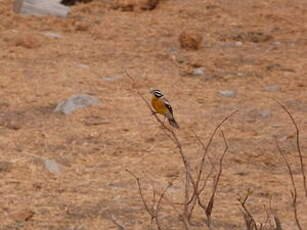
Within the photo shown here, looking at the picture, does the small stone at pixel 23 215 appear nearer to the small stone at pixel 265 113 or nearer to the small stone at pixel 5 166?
the small stone at pixel 5 166

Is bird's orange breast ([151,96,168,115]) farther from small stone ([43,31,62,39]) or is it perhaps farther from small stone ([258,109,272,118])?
small stone ([43,31,62,39])

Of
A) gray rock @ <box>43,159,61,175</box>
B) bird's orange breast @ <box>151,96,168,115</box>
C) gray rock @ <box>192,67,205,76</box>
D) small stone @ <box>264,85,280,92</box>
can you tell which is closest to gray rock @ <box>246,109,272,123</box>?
small stone @ <box>264,85,280,92</box>

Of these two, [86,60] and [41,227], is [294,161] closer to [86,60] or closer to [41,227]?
[41,227]

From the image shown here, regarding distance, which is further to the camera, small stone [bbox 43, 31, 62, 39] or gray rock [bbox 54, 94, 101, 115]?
small stone [bbox 43, 31, 62, 39]

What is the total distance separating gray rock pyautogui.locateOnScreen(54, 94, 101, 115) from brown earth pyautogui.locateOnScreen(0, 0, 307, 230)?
93 mm

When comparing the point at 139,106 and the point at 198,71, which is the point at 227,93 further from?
the point at 139,106

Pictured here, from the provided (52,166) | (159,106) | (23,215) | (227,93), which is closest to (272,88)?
(227,93)

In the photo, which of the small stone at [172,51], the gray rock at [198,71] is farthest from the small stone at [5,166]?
the small stone at [172,51]

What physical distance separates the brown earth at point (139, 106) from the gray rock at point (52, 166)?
49mm

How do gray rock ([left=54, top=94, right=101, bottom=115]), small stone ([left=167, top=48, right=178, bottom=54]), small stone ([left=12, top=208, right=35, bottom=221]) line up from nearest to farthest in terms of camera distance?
small stone ([left=12, top=208, right=35, bottom=221])
gray rock ([left=54, top=94, right=101, bottom=115])
small stone ([left=167, top=48, right=178, bottom=54])

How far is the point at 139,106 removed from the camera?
8.64 meters

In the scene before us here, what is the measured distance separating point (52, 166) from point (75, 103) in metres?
1.92

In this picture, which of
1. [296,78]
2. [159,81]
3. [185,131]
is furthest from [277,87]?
[185,131]

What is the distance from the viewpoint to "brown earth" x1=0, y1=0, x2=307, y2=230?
5.97 metres
